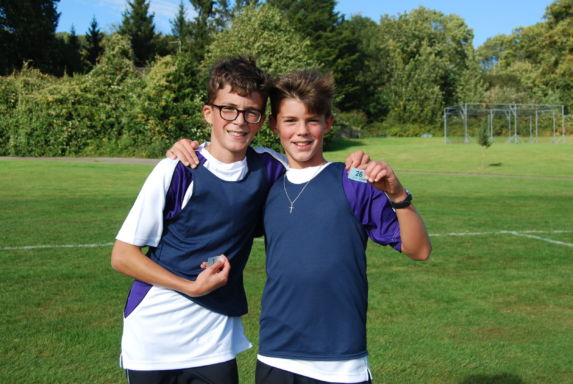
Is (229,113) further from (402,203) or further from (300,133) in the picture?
(402,203)

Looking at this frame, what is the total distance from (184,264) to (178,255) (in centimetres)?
5

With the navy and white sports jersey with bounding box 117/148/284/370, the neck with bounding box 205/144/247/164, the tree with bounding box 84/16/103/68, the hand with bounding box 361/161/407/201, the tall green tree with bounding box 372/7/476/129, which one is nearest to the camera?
the hand with bounding box 361/161/407/201

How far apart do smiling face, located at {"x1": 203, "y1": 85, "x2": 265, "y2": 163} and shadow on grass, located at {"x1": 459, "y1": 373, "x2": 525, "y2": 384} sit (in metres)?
2.80

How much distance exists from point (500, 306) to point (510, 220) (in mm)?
6698

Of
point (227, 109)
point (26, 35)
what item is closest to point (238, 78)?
point (227, 109)

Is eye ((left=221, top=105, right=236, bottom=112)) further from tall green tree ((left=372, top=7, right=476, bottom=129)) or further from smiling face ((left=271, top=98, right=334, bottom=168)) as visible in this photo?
tall green tree ((left=372, top=7, right=476, bottom=129))

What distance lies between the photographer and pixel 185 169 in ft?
8.60

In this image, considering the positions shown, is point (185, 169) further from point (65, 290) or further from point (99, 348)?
point (65, 290)

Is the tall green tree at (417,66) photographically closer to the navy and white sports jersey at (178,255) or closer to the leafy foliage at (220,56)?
the leafy foliage at (220,56)

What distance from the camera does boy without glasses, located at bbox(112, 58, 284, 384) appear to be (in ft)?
8.34

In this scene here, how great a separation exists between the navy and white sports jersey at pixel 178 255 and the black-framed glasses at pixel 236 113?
26cm

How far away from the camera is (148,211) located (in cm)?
254

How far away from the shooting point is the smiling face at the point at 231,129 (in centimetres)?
273

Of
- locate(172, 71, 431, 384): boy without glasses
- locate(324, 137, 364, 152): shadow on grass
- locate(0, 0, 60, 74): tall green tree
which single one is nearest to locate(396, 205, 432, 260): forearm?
locate(172, 71, 431, 384): boy without glasses
